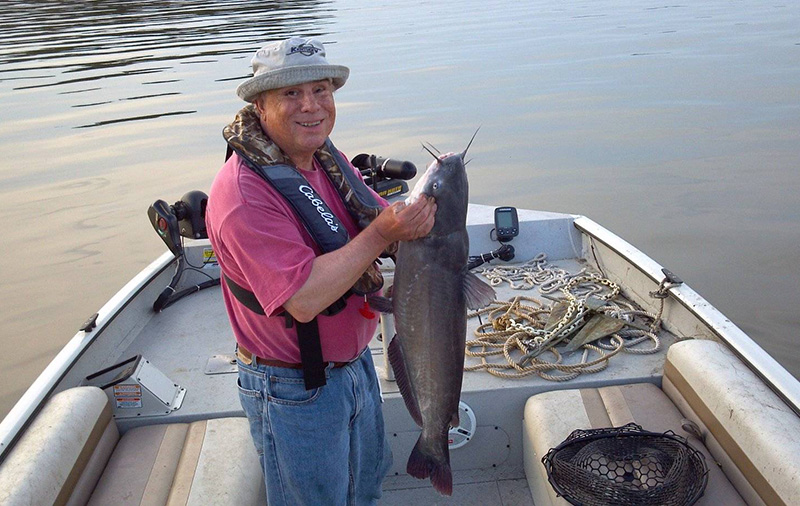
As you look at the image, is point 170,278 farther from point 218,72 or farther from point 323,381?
point 218,72

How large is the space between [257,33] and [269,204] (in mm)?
24308

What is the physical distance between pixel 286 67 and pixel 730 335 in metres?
2.74

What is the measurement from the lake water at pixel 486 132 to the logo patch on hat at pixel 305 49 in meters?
5.37

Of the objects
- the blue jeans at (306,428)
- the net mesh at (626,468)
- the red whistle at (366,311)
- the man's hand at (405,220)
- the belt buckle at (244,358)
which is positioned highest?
the man's hand at (405,220)

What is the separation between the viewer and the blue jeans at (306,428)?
8.13 feet

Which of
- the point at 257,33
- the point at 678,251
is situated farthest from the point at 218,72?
the point at 678,251

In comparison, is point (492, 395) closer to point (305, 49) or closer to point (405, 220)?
point (405, 220)

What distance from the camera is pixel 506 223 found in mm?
5656

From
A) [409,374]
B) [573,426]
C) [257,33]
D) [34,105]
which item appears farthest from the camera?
[257,33]

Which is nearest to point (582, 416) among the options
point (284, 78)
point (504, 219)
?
point (284, 78)

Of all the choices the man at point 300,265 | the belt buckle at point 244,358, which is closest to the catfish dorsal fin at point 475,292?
the man at point 300,265

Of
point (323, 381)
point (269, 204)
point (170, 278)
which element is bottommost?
point (170, 278)

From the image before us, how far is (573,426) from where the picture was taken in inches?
137

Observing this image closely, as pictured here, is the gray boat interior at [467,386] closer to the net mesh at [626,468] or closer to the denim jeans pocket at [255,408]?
the net mesh at [626,468]
